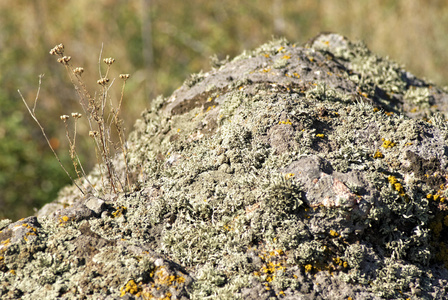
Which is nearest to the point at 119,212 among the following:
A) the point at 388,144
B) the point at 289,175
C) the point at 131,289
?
the point at 131,289

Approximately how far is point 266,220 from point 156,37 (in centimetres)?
947

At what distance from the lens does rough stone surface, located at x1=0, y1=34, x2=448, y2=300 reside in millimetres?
2994

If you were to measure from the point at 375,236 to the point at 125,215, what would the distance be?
2022 mm

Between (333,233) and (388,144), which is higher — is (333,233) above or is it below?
below

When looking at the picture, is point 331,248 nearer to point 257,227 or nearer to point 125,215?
point 257,227

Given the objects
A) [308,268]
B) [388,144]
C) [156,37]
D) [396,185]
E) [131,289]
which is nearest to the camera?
[131,289]

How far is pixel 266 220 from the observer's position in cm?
319

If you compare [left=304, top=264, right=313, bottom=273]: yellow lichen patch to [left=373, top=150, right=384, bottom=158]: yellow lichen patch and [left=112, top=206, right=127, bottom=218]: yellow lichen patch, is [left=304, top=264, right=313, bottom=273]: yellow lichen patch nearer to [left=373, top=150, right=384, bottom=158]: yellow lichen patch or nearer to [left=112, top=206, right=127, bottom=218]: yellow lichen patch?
[left=373, top=150, right=384, bottom=158]: yellow lichen patch

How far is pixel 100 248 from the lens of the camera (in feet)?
10.5

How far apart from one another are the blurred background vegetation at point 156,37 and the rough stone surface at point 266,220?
6347mm

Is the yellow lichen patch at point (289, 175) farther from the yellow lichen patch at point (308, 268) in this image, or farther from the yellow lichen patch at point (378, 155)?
the yellow lichen patch at point (378, 155)

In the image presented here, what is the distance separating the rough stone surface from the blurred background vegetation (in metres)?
6.35

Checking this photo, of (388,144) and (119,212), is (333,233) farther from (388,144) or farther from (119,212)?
(119,212)

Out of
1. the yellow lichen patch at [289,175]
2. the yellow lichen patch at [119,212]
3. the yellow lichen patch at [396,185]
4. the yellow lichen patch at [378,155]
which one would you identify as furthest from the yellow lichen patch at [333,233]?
the yellow lichen patch at [119,212]
